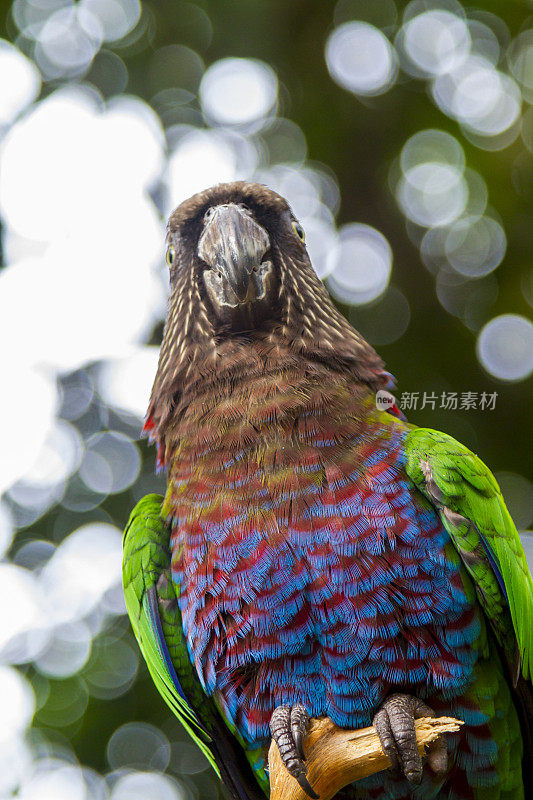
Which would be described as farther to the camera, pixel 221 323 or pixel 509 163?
pixel 509 163

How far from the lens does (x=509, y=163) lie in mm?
6375

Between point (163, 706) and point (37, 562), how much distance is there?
2.00 metres

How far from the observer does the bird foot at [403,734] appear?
2.45 m

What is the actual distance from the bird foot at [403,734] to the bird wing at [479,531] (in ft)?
1.71

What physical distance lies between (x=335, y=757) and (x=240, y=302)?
1.99 metres

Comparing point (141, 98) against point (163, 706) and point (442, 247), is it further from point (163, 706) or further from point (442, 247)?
point (163, 706)

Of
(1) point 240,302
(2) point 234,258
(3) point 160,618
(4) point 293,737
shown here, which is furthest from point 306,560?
(2) point 234,258

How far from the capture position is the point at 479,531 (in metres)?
2.74

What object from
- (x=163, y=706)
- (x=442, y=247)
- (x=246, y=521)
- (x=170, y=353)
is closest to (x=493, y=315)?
(x=442, y=247)

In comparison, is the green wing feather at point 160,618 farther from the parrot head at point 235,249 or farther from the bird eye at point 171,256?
the bird eye at point 171,256

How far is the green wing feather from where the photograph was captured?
3027 mm

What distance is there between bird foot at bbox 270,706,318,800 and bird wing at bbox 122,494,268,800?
0.58 metres

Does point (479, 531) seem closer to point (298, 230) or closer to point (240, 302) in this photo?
point (240, 302)

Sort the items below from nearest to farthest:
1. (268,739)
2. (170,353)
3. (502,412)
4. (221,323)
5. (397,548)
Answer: (397,548)
(268,739)
(221,323)
(170,353)
(502,412)
